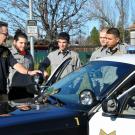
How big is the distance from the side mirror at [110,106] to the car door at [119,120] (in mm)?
33

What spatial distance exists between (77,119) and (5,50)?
2.20 metres

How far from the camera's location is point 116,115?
385 cm

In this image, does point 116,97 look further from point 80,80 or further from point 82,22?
point 82,22

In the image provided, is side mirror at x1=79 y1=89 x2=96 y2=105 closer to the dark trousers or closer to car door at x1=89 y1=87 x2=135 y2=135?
car door at x1=89 y1=87 x2=135 y2=135

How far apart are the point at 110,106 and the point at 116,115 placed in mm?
90

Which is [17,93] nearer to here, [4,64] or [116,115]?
[4,64]

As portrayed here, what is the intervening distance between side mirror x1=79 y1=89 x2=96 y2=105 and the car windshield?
0.40 ft

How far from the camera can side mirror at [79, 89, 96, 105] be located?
→ 13.4 ft

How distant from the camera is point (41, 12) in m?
23.2

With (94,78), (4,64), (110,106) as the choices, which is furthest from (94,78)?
(4,64)

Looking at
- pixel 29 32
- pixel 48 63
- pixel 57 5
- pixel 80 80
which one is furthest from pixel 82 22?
pixel 80 80

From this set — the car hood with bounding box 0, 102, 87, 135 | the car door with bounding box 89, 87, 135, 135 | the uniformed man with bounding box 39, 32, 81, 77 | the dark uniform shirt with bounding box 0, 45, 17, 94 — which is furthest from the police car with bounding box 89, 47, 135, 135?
the uniformed man with bounding box 39, 32, 81, 77

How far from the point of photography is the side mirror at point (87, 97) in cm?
407

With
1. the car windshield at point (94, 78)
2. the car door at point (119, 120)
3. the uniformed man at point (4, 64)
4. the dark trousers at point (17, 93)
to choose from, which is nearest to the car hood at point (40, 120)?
the car door at point (119, 120)
